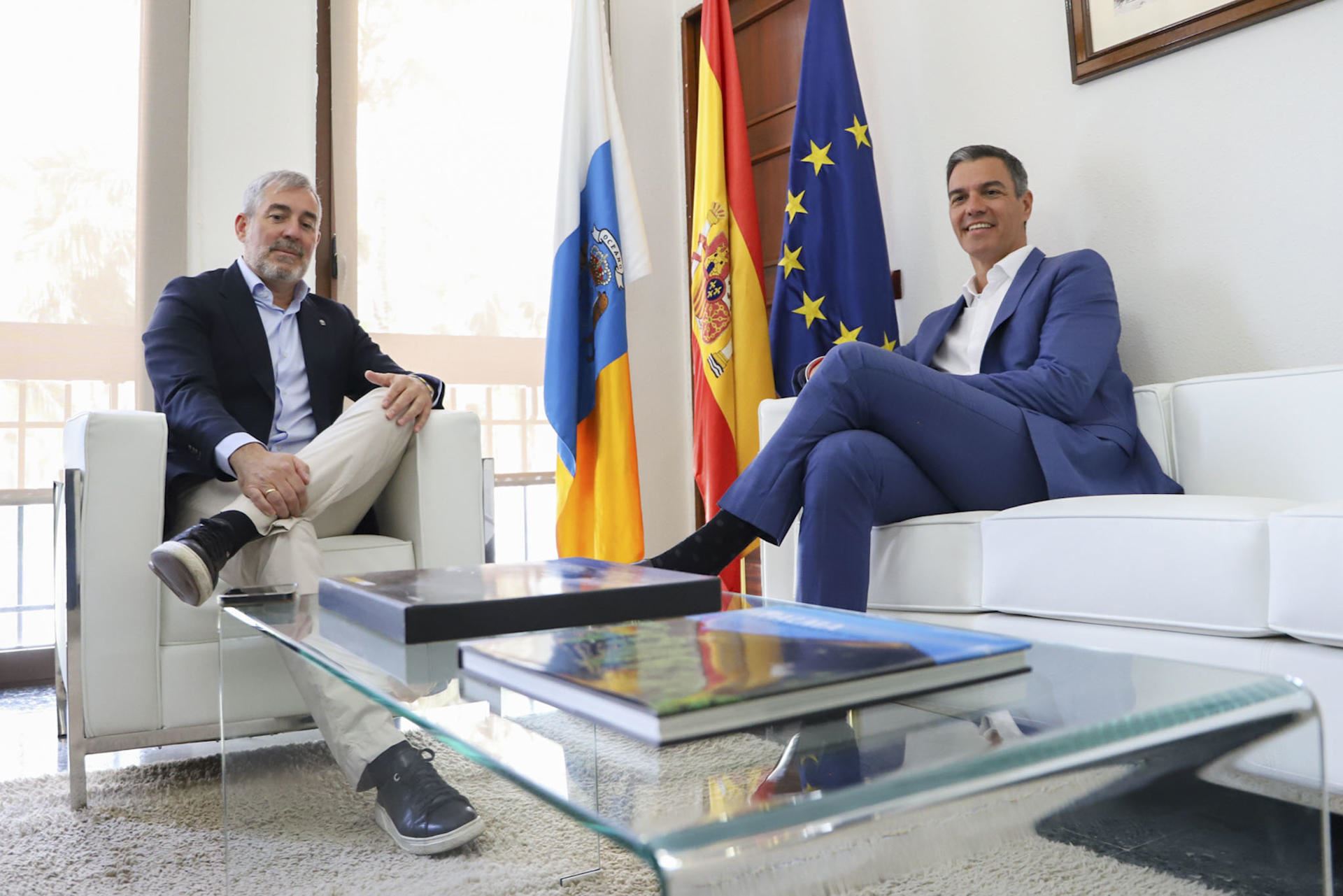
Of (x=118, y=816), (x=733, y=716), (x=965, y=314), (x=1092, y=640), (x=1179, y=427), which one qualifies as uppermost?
(x=965, y=314)

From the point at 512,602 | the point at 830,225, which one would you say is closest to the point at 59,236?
the point at 830,225

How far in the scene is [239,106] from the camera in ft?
10.4

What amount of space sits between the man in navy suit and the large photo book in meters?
1.08

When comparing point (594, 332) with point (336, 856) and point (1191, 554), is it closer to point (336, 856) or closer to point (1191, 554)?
point (1191, 554)

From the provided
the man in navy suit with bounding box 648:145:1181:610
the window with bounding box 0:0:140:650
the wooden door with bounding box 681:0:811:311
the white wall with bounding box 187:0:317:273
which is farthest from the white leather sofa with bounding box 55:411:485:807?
the wooden door with bounding box 681:0:811:311

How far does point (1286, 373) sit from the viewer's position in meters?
1.83

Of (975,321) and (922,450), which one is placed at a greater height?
(975,321)

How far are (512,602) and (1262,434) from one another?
5.40 ft

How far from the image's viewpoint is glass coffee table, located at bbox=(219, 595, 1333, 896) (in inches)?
15.9

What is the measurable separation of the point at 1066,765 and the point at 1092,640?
1133 millimetres

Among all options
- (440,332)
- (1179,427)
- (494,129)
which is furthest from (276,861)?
(494,129)

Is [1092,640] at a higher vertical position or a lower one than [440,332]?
lower

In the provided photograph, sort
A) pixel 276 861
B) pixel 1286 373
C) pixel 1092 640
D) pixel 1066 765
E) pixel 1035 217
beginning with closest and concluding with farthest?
pixel 1066 765 → pixel 276 861 → pixel 1092 640 → pixel 1286 373 → pixel 1035 217

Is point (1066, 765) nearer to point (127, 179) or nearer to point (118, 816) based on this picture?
point (118, 816)
